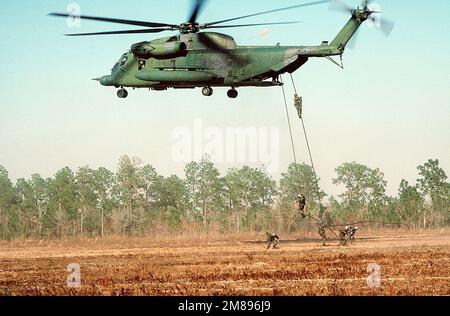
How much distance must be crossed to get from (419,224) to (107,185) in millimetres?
36925

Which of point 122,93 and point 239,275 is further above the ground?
point 122,93

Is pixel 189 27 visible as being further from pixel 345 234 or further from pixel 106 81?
pixel 345 234

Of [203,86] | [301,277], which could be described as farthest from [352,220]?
[301,277]

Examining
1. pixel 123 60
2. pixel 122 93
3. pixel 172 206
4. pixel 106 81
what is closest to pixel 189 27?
pixel 122 93

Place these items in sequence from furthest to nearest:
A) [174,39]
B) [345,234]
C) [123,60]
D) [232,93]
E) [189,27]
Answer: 1. [345,234]
2. [123,60]
3. [232,93]
4. [174,39]
5. [189,27]

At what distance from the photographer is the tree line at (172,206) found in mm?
68375

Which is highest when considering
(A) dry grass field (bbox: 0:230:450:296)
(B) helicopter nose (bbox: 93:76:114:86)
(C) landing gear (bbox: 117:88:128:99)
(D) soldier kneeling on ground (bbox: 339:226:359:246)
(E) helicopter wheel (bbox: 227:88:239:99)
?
(B) helicopter nose (bbox: 93:76:114:86)

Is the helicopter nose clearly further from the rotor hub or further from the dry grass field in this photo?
the dry grass field

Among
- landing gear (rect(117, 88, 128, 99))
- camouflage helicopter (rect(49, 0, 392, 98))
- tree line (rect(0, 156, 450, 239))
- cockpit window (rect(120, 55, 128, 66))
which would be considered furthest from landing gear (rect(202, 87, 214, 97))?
tree line (rect(0, 156, 450, 239))

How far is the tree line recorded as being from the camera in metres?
68.4

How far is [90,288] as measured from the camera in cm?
1862

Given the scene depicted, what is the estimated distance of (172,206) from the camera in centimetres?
Answer: 7525

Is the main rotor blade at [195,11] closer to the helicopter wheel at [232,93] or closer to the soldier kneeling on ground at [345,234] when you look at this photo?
the helicopter wheel at [232,93]

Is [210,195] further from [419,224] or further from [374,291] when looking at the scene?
[374,291]
